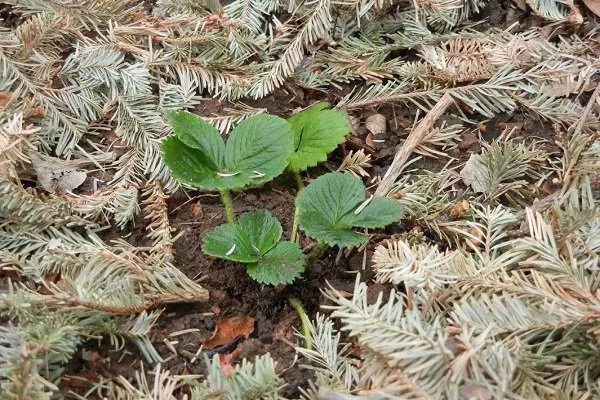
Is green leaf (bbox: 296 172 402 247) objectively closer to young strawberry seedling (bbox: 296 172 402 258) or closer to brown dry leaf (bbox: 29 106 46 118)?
young strawberry seedling (bbox: 296 172 402 258)

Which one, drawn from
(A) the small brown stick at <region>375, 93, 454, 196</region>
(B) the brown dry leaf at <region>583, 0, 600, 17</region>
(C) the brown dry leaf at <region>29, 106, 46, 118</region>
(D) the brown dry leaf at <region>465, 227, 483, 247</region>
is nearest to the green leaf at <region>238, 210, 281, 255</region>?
(A) the small brown stick at <region>375, 93, 454, 196</region>

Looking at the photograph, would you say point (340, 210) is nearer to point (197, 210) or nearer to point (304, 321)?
point (304, 321)

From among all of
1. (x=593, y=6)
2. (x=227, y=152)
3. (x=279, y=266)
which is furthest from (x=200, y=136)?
(x=593, y=6)

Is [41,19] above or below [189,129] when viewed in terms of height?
above

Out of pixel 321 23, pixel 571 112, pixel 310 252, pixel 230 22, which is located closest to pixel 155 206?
pixel 310 252

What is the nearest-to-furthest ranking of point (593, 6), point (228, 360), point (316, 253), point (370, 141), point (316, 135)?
point (228, 360), point (316, 253), point (316, 135), point (370, 141), point (593, 6)

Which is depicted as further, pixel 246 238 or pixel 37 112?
pixel 37 112

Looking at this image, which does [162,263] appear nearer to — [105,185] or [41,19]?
[105,185]
